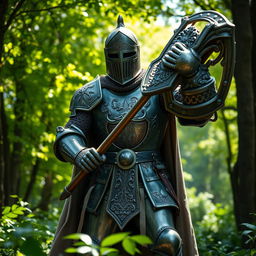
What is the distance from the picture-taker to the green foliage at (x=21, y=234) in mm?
3268

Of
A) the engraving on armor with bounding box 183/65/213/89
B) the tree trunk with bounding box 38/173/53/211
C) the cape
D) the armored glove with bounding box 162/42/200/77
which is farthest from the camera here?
the tree trunk with bounding box 38/173/53/211

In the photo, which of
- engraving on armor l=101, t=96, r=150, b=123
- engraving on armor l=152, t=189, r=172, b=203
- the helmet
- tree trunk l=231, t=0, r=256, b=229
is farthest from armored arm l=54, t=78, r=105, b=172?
tree trunk l=231, t=0, r=256, b=229

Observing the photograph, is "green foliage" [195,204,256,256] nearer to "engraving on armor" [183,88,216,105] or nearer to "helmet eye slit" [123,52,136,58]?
"engraving on armor" [183,88,216,105]

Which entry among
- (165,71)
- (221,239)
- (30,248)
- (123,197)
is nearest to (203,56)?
(165,71)

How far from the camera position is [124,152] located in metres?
5.04

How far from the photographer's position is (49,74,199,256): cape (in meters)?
5.23

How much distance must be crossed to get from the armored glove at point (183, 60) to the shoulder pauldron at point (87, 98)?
0.79 m

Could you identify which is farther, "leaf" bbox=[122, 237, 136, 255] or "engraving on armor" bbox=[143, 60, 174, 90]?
"engraving on armor" bbox=[143, 60, 174, 90]

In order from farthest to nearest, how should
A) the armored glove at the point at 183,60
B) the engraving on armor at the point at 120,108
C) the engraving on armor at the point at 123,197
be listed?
the engraving on armor at the point at 120,108
the engraving on armor at the point at 123,197
the armored glove at the point at 183,60

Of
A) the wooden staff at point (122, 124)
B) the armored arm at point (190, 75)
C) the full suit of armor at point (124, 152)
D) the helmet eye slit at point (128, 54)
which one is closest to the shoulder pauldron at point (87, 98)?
the full suit of armor at point (124, 152)

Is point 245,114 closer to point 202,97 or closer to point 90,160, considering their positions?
point 202,97

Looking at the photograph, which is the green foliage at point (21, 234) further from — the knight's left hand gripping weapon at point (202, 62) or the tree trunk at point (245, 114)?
the tree trunk at point (245, 114)

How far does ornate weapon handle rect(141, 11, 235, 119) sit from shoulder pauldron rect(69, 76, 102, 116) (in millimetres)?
539

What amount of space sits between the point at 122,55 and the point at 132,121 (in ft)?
1.90
